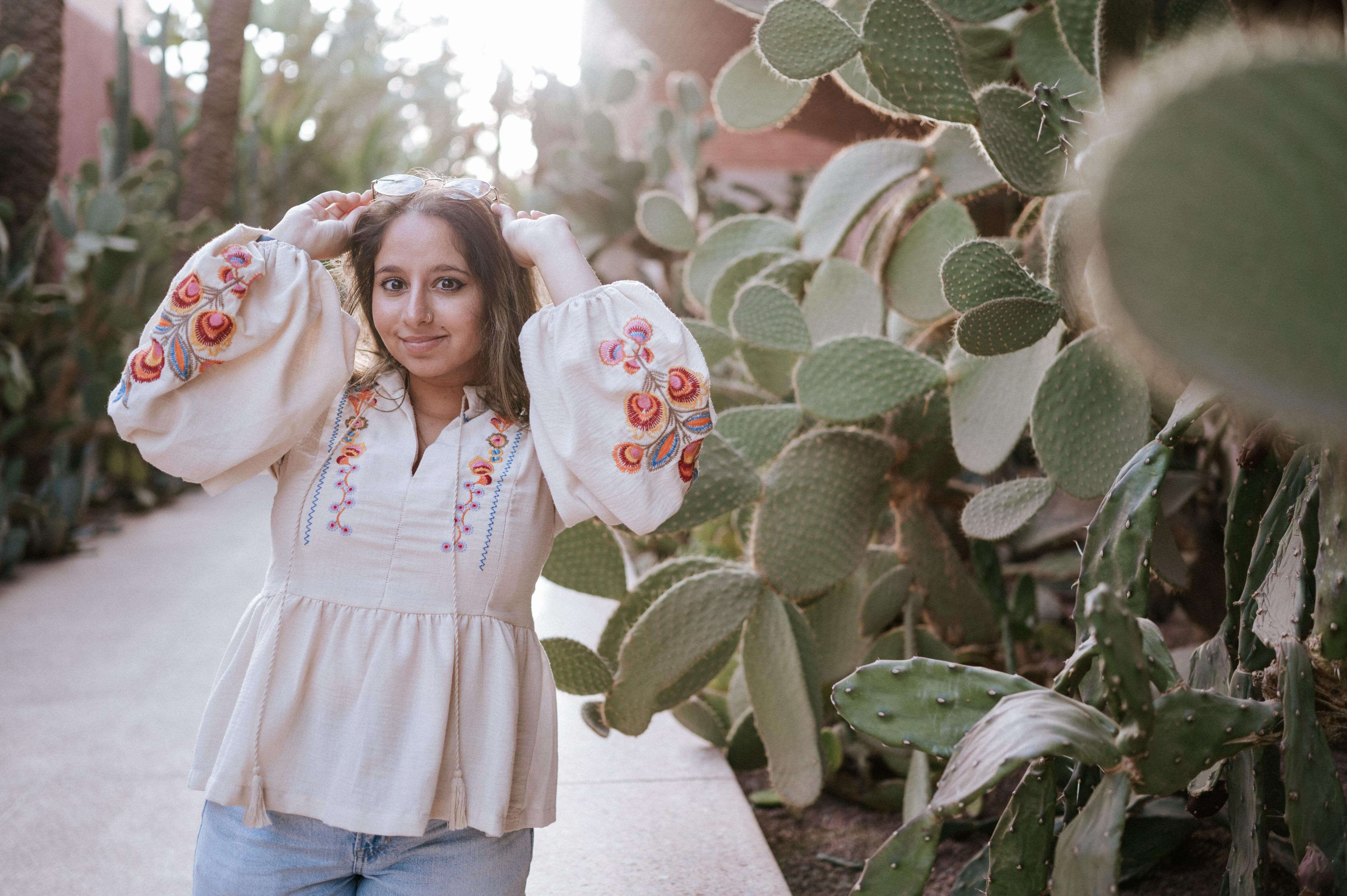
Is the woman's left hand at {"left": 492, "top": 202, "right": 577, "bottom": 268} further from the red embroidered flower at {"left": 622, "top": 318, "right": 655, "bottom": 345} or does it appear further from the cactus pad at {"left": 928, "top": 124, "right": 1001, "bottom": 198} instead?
the cactus pad at {"left": 928, "top": 124, "right": 1001, "bottom": 198}

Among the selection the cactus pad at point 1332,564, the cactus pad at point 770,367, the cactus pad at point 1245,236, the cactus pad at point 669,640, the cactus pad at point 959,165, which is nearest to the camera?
the cactus pad at point 1245,236

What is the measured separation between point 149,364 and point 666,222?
2320mm

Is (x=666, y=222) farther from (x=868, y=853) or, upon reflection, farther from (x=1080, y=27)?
(x=868, y=853)

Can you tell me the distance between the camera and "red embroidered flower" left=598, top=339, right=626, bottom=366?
1313mm

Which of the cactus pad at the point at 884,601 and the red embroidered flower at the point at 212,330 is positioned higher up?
the red embroidered flower at the point at 212,330

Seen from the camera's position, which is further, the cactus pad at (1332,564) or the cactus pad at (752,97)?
the cactus pad at (752,97)

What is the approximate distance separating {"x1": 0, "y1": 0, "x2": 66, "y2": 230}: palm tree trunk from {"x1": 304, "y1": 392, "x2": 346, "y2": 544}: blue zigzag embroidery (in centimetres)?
398

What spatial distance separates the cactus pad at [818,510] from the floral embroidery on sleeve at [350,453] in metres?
0.82

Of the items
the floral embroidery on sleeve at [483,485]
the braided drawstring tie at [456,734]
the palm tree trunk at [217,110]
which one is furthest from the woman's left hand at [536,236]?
the palm tree trunk at [217,110]

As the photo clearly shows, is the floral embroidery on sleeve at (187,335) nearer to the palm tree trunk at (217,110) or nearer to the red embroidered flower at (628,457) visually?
the red embroidered flower at (628,457)

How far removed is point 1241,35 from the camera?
4.47 feet

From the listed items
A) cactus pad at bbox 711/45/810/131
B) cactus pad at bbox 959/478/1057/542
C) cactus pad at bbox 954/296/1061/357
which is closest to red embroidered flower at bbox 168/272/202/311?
cactus pad at bbox 954/296/1061/357

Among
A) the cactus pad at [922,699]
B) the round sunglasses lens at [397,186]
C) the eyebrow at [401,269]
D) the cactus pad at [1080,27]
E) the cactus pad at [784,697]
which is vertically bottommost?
the cactus pad at [784,697]

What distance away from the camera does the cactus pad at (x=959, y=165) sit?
2.20m
